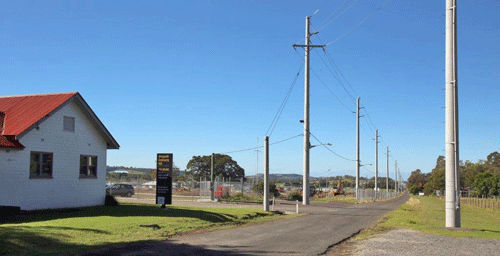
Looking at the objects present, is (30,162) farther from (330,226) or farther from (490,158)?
(490,158)

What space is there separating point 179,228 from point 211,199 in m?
27.6

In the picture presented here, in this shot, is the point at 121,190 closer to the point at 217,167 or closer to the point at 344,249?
the point at 344,249

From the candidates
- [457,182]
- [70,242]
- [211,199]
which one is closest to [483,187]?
[211,199]

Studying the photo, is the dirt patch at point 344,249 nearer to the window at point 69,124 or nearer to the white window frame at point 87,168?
the window at point 69,124

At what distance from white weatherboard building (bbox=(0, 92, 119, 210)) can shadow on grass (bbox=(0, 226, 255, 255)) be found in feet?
26.8

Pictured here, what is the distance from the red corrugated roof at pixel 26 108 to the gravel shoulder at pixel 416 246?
602 inches

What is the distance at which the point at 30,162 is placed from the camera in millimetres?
22844

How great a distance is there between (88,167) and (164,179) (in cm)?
453

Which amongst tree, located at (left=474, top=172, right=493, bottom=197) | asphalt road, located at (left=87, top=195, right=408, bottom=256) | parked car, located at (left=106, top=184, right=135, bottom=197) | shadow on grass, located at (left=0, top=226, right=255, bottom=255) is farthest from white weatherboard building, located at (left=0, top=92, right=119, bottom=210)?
tree, located at (left=474, top=172, right=493, bottom=197)

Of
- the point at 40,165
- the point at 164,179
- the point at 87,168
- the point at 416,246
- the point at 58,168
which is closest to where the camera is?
the point at 416,246

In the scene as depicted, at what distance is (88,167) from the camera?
1070 inches

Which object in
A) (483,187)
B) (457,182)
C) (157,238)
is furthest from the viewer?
(483,187)

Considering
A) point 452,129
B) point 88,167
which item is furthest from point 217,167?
point 452,129

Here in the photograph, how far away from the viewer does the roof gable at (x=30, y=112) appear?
72.9 ft
